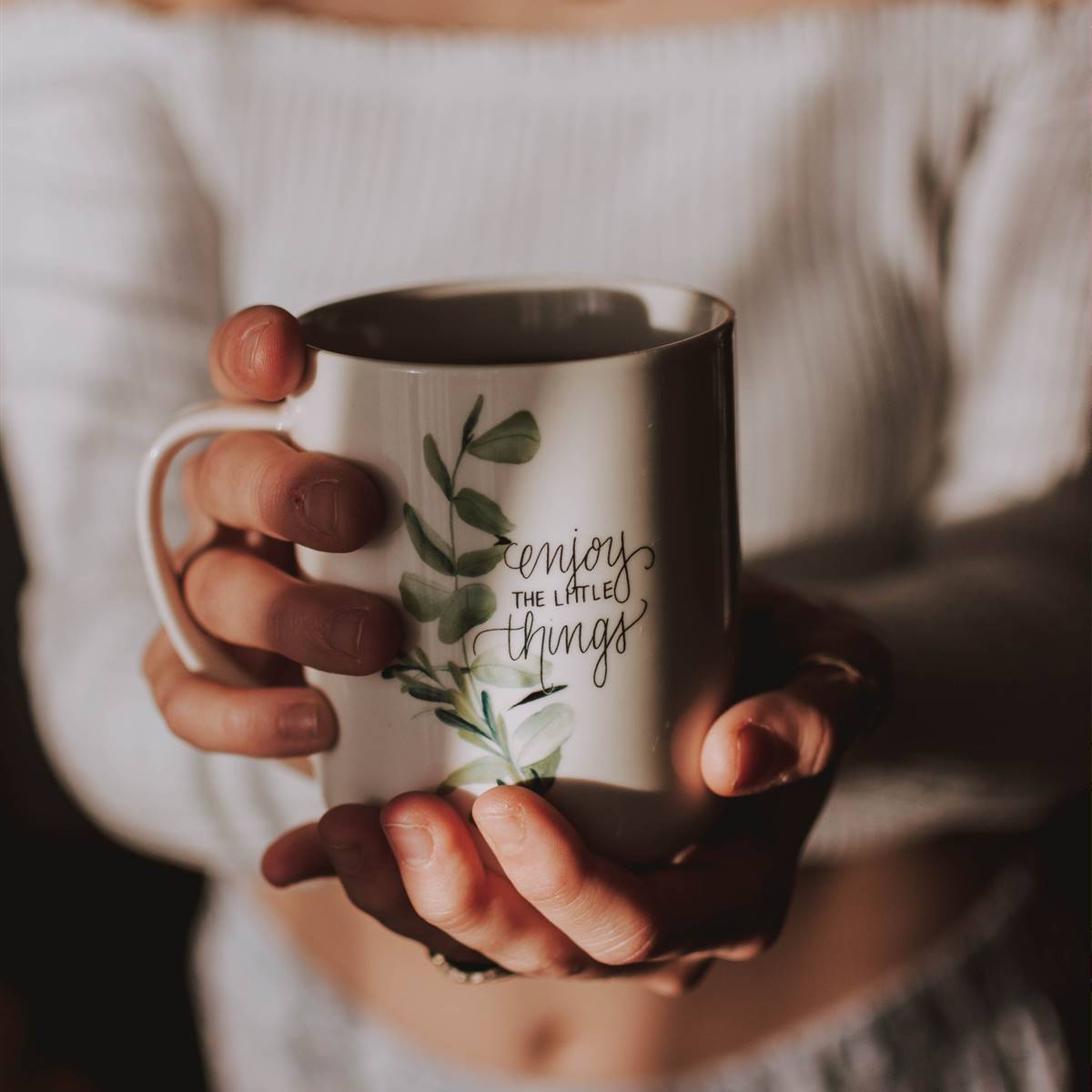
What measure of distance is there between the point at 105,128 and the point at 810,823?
0.41 meters

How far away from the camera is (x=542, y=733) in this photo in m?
0.26

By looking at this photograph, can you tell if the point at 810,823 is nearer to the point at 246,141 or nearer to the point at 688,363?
the point at 688,363

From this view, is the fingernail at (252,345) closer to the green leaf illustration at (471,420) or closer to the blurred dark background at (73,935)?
the green leaf illustration at (471,420)

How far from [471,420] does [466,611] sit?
46mm

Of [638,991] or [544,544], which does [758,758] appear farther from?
[638,991]

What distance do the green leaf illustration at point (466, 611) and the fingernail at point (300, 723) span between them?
0.21 ft

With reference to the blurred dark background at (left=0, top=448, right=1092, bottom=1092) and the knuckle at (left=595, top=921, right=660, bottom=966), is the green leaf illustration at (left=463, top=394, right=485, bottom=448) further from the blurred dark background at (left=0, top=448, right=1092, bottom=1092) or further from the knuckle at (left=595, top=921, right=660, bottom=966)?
the blurred dark background at (left=0, top=448, right=1092, bottom=1092)

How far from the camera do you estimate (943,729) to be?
21.7 inches

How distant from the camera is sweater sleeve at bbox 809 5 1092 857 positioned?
1.81ft

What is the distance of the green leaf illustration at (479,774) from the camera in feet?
0.88

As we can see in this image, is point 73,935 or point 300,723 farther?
point 73,935

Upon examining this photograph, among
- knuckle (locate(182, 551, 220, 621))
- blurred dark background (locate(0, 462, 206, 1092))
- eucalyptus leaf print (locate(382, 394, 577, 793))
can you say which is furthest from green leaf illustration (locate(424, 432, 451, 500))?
blurred dark background (locate(0, 462, 206, 1092))

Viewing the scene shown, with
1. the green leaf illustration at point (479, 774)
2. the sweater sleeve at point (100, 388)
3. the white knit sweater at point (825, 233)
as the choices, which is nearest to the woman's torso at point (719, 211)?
the white knit sweater at point (825, 233)

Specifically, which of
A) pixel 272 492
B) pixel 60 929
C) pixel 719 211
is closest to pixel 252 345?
pixel 272 492
